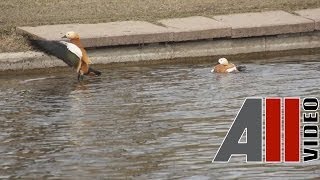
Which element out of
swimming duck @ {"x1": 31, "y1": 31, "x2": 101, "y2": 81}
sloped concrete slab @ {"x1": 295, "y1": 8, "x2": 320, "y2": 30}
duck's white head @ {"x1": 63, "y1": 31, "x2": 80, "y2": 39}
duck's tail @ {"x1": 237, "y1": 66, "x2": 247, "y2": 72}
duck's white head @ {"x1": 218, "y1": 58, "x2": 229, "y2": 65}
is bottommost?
duck's tail @ {"x1": 237, "y1": 66, "x2": 247, "y2": 72}

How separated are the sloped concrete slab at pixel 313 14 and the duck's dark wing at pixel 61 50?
10.8ft

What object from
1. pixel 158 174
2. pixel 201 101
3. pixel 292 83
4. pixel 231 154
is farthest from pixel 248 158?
pixel 292 83

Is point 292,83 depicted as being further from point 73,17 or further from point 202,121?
point 73,17

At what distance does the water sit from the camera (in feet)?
27.4

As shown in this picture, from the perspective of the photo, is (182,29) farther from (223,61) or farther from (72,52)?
(72,52)

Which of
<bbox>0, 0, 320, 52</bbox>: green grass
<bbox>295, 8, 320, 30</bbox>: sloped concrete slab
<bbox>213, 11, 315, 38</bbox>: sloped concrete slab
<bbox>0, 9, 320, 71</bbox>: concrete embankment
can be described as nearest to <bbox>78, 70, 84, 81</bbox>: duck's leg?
<bbox>0, 9, 320, 71</bbox>: concrete embankment

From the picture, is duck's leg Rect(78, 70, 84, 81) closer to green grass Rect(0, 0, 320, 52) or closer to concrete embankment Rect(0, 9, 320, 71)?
concrete embankment Rect(0, 9, 320, 71)

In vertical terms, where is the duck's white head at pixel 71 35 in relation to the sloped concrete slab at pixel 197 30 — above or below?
above

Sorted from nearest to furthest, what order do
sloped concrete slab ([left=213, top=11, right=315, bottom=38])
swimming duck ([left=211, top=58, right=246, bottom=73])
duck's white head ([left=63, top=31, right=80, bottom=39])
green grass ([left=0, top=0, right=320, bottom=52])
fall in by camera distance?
swimming duck ([left=211, top=58, right=246, bottom=73]) → duck's white head ([left=63, top=31, right=80, bottom=39]) → sloped concrete slab ([left=213, top=11, right=315, bottom=38]) → green grass ([left=0, top=0, right=320, bottom=52])

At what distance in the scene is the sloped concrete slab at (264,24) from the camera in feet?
44.3

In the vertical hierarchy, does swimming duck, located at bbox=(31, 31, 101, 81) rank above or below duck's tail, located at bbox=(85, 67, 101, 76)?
above

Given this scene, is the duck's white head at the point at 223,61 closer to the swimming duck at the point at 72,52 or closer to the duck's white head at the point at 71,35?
the swimming duck at the point at 72,52

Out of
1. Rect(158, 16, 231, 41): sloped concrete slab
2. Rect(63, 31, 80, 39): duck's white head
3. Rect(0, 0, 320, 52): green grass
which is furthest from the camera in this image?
Rect(0, 0, 320, 52): green grass

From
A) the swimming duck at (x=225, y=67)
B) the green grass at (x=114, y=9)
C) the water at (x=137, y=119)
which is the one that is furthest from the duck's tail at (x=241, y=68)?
the green grass at (x=114, y=9)
